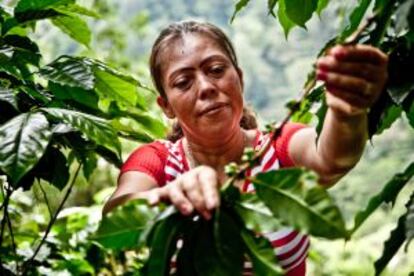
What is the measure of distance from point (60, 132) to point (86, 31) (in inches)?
13.5

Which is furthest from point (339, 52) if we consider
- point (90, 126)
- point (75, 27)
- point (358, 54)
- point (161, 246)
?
point (75, 27)

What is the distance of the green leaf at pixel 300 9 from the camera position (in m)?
0.81

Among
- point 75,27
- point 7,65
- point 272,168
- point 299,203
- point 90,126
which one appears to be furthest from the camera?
point 75,27

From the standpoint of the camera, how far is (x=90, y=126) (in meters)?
0.79

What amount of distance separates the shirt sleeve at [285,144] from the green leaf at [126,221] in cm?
49

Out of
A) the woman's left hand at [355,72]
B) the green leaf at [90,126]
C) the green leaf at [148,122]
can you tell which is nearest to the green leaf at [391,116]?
the woman's left hand at [355,72]

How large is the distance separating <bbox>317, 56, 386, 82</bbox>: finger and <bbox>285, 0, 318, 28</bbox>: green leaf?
0.84 feet

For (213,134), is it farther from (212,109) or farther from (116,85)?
(116,85)

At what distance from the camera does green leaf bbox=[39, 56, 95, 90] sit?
84 centimetres

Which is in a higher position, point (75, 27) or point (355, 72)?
point (75, 27)

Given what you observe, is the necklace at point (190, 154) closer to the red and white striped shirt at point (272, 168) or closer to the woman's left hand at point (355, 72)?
the red and white striped shirt at point (272, 168)

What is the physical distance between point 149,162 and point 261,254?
1.67ft

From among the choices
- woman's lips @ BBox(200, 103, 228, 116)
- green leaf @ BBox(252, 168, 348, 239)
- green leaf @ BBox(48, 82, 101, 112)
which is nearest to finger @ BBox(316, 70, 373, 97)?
green leaf @ BBox(252, 168, 348, 239)

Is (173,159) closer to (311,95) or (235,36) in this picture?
(311,95)
